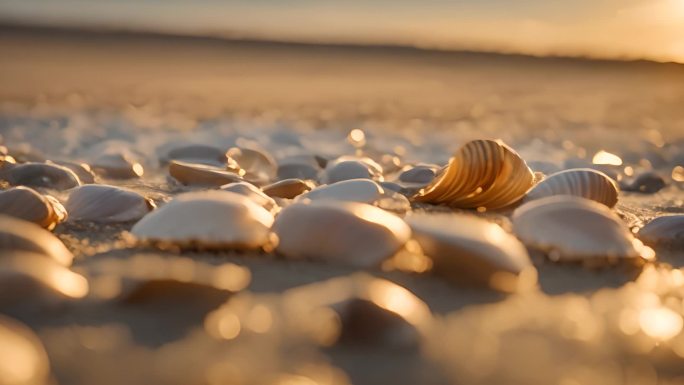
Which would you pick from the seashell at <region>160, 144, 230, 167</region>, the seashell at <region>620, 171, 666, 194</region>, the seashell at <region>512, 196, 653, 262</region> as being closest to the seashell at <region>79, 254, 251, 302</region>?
the seashell at <region>512, 196, 653, 262</region>

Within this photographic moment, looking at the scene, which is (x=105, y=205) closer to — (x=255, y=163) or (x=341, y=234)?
(x=341, y=234)

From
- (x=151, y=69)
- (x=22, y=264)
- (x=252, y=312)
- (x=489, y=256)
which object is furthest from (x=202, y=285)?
(x=151, y=69)

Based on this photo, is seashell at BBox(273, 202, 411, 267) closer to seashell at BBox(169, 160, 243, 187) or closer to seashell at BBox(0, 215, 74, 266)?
seashell at BBox(0, 215, 74, 266)

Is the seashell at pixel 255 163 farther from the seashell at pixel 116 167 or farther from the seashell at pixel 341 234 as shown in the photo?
the seashell at pixel 341 234

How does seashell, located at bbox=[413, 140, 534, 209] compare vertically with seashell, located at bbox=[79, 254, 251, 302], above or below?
above

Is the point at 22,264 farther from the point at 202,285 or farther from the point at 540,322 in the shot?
the point at 540,322

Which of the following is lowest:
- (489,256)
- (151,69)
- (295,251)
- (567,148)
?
(295,251)
